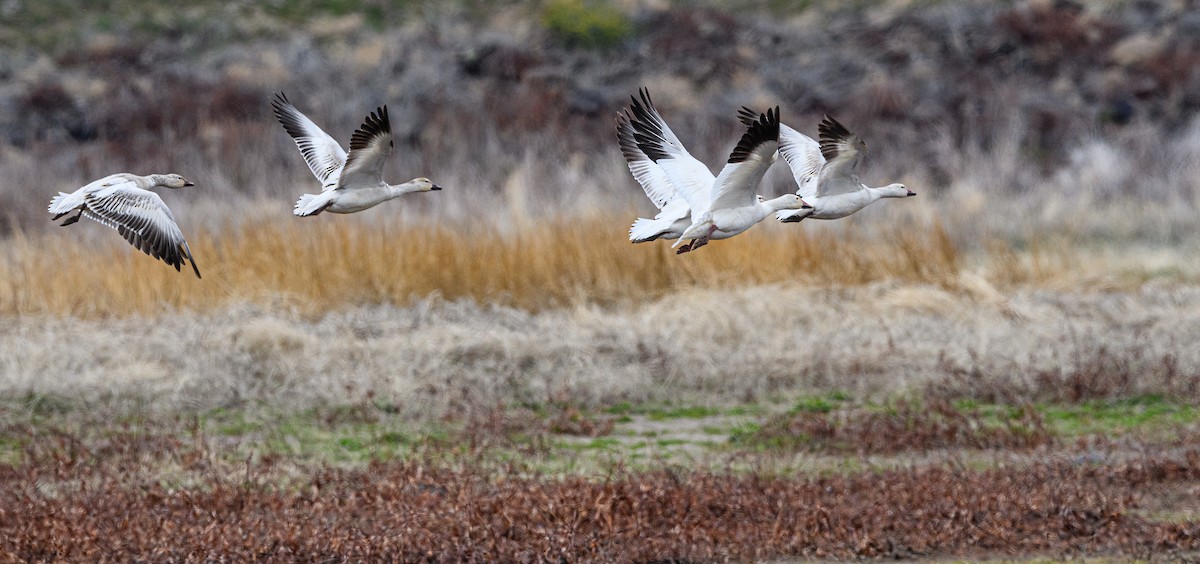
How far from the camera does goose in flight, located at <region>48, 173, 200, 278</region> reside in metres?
4.21

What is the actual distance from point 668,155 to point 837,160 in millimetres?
1063

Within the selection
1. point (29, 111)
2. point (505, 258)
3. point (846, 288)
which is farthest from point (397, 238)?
point (29, 111)

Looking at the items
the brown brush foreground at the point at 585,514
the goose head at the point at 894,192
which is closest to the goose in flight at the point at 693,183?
the goose head at the point at 894,192

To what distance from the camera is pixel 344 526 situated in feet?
26.0

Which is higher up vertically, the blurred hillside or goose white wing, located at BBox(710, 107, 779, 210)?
the blurred hillside

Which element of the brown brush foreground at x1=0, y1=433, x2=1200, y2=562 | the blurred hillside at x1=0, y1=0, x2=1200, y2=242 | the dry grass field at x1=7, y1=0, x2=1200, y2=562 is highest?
the blurred hillside at x1=0, y1=0, x2=1200, y2=242

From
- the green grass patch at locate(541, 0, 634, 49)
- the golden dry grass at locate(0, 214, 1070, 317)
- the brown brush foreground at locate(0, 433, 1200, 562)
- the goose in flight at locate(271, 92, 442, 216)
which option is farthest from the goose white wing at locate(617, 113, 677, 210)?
the green grass patch at locate(541, 0, 634, 49)

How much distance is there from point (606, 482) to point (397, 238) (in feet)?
19.5

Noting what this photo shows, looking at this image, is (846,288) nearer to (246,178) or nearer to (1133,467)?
(1133,467)

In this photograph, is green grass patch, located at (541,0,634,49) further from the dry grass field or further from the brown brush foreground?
the brown brush foreground

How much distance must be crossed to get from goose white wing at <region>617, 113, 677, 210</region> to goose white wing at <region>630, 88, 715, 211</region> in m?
0.04

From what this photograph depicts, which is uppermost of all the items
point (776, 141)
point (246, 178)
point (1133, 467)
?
point (246, 178)

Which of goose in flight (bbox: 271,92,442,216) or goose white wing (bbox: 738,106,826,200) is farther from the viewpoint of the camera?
goose white wing (bbox: 738,106,826,200)

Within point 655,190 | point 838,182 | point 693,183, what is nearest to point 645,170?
point 655,190
